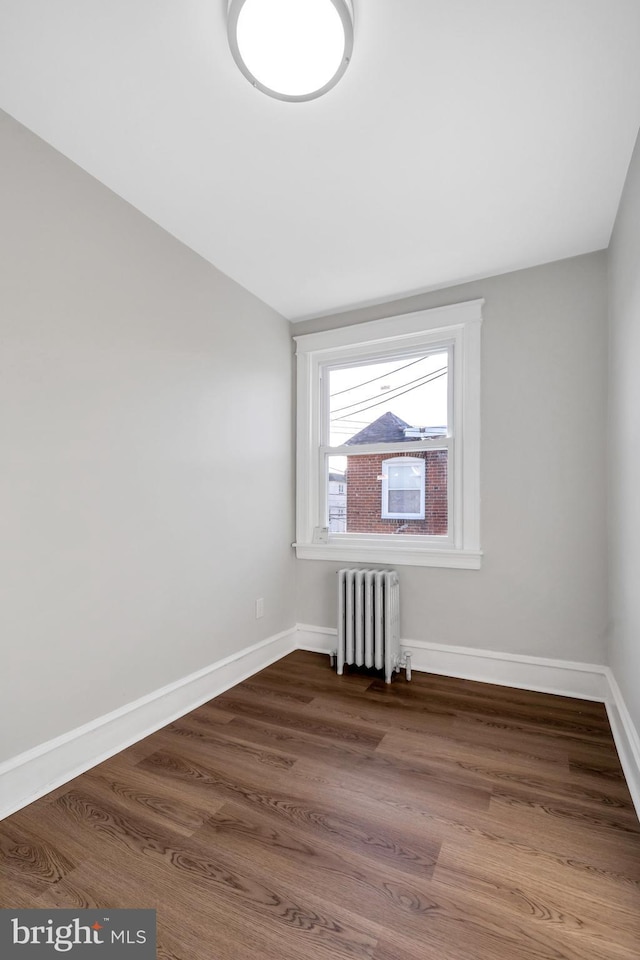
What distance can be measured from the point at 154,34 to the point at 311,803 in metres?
2.72

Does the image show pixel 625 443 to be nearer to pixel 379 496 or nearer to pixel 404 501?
pixel 404 501

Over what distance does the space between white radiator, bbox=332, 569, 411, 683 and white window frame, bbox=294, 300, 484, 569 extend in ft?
0.79

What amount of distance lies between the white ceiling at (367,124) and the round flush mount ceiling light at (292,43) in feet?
0.24

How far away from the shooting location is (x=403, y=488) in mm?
3381

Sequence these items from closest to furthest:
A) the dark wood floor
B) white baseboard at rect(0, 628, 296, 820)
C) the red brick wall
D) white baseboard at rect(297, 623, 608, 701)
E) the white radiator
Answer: the dark wood floor < white baseboard at rect(0, 628, 296, 820) < white baseboard at rect(297, 623, 608, 701) < the white radiator < the red brick wall

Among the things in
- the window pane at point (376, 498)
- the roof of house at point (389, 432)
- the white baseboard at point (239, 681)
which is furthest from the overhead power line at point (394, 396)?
the white baseboard at point (239, 681)

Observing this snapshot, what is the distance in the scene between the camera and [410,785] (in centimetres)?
192

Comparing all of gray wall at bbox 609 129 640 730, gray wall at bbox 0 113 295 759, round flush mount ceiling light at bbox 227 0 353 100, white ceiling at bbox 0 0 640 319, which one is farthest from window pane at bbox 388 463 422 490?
round flush mount ceiling light at bbox 227 0 353 100

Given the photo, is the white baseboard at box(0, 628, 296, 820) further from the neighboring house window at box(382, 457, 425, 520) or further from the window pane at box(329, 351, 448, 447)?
the window pane at box(329, 351, 448, 447)

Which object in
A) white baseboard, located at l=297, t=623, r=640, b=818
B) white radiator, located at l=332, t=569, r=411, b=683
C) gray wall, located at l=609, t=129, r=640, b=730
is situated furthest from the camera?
white radiator, located at l=332, t=569, r=411, b=683

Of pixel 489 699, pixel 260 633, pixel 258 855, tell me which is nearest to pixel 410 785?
pixel 258 855

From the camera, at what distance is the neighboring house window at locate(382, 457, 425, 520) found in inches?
131

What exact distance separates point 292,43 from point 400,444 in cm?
230

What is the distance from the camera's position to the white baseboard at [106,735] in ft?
5.82
